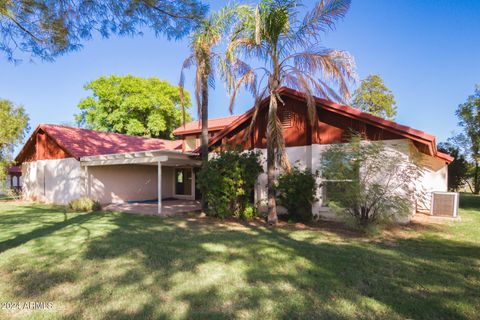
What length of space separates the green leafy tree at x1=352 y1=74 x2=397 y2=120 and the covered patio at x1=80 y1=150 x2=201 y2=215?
18.8 m

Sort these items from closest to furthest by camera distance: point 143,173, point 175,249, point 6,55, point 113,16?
point 113,16 → point 6,55 → point 175,249 → point 143,173

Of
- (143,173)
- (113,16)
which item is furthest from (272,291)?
(143,173)

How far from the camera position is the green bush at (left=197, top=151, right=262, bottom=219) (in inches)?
432

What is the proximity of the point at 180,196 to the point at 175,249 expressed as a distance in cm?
1398

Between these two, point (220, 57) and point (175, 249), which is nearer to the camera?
point (175, 249)

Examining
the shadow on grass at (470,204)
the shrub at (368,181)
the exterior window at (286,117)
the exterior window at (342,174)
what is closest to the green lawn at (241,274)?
the shrub at (368,181)

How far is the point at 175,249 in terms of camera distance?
6.58 meters

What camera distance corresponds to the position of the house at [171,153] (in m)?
10.3

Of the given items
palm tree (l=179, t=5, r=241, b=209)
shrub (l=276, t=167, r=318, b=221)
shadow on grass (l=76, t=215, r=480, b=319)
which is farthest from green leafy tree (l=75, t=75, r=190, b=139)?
shadow on grass (l=76, t=215, r=480, b=319)

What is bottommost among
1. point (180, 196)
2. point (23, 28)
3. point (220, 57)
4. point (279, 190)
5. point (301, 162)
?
point (180, 196)

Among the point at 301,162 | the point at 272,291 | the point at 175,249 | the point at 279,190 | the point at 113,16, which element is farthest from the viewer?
the point at 301,162

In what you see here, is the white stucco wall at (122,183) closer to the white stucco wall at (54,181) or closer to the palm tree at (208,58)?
the white stucco wall at (54,181)

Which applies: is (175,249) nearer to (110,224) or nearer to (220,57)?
(110,224)

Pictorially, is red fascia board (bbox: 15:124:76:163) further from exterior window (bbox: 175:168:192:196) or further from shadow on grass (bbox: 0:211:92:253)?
exterior window (bbox: 175:168:192:196)
